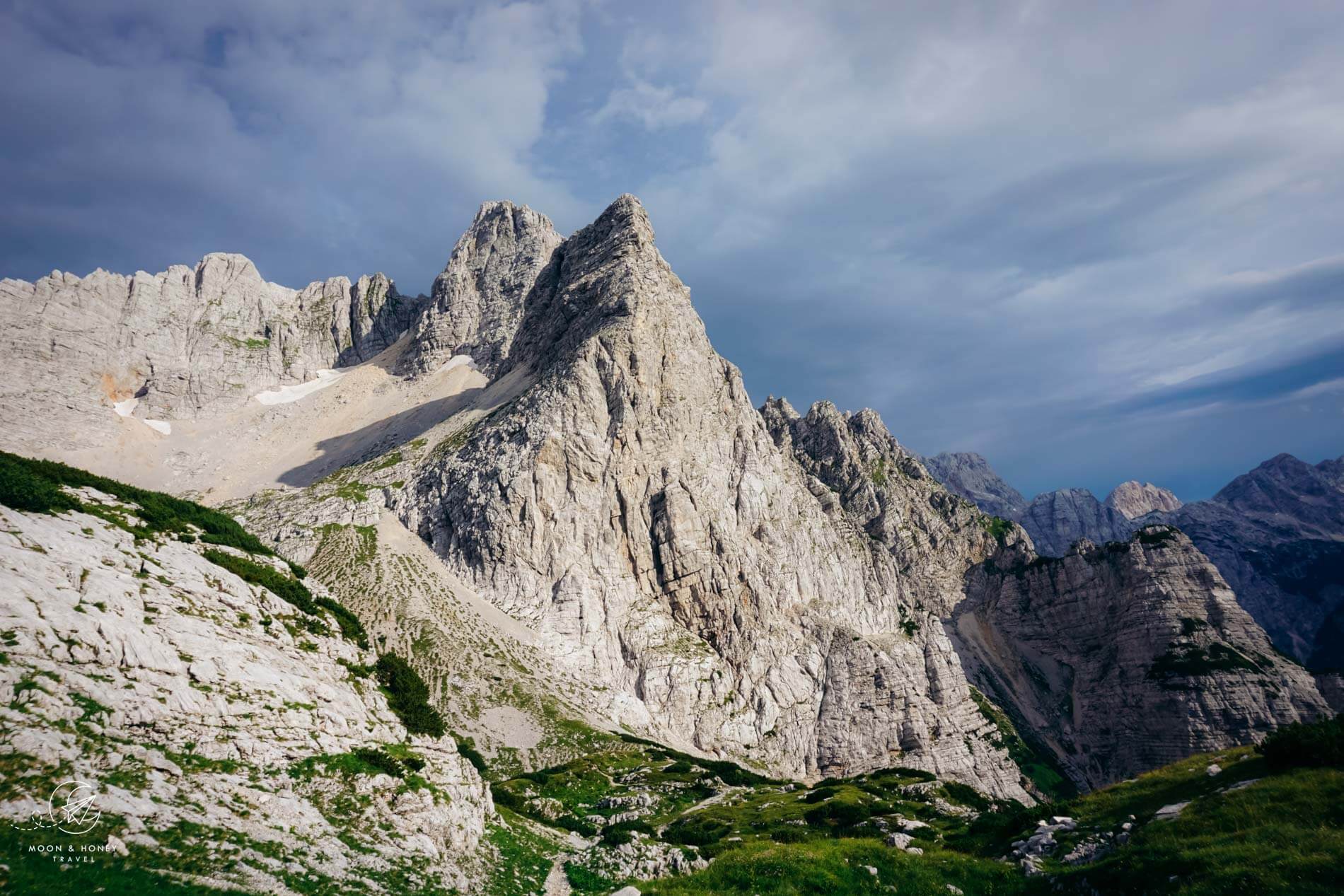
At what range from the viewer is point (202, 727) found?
21.6m

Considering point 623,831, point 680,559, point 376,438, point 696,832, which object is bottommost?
point 696,832

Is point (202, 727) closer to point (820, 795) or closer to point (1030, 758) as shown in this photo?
point (820, 795)

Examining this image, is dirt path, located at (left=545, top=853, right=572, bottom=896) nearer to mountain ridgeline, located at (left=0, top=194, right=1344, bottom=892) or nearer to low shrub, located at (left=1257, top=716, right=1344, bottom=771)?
mountain ridgeline, located at (left=0, top=194, right=1344, bottom=892)

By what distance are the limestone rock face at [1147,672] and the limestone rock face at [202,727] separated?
188709 millimetres

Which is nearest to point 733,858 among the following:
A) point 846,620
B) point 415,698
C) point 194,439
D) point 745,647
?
point 415,698

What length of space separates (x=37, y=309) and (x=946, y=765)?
287697 mm

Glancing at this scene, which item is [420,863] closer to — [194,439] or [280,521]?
[280,521]

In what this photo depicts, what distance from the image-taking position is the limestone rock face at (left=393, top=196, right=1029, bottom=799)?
12194 cm

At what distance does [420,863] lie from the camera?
22.8 metres

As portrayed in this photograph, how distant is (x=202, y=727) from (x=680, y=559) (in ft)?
383

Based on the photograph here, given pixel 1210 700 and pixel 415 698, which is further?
pixel 1210 700

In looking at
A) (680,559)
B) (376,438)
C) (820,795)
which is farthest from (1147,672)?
(376,438)

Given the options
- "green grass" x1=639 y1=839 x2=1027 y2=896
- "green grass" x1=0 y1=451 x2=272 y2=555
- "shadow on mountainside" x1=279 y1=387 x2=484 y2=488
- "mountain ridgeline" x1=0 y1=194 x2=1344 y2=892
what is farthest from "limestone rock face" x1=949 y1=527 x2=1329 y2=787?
"green grass" x1=0 y1=451 x2=272 y2=555

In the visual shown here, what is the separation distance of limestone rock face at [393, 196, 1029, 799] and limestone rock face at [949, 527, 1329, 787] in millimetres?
40794
